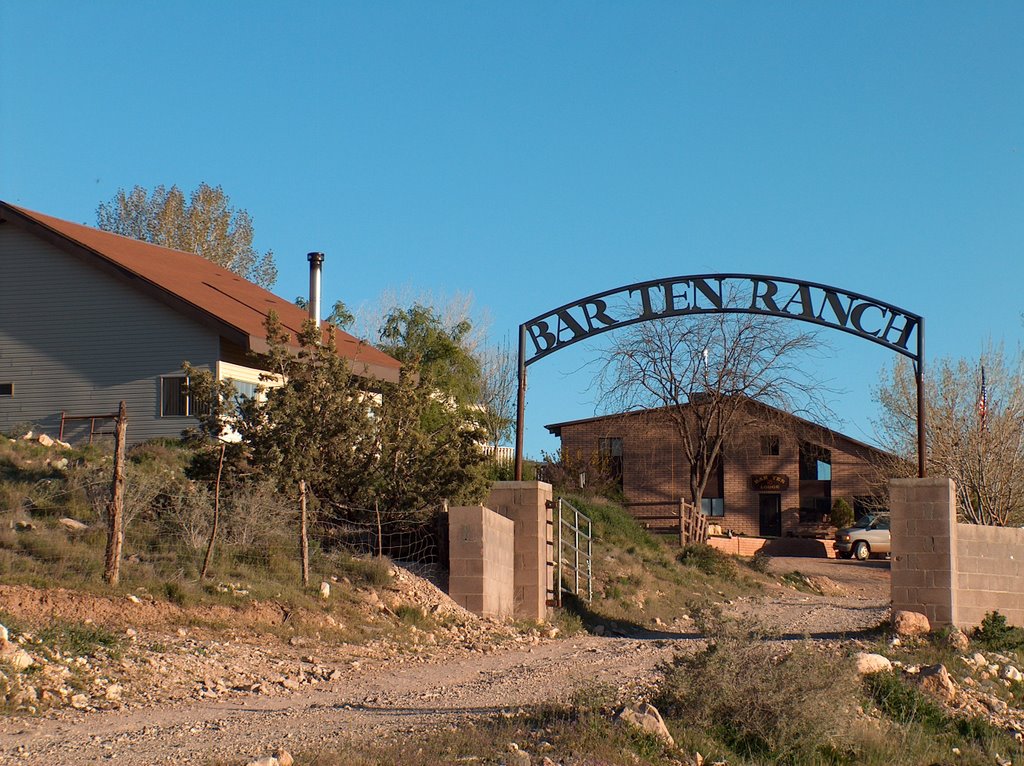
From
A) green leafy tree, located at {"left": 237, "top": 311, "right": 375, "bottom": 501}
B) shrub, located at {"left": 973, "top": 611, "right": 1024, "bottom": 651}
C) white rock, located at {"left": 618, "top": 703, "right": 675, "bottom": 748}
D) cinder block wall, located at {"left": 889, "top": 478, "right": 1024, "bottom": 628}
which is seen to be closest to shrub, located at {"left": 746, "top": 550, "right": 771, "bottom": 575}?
cinder block wall, located at {"left": 889, "top": 478, "right": 1024, "bottom": 628}

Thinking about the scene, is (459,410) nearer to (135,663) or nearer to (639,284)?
(639,284)

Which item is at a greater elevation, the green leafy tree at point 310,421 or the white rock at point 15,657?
the green leafy tree at point 310,421

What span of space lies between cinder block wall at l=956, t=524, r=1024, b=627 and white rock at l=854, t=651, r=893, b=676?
12.7 ft

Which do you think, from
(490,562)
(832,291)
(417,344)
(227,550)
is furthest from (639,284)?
(417,344)

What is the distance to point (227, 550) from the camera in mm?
15359

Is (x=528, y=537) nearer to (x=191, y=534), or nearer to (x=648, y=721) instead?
(x=191, y=534)

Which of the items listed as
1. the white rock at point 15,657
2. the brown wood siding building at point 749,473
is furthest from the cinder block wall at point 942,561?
the brown wood siding building at point 749,473

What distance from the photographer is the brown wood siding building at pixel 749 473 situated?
164 feet

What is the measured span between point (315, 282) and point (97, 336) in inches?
216

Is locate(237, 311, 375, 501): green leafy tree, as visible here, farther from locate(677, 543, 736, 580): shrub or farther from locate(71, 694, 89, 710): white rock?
locate(677, 543, 736, 580): shrub

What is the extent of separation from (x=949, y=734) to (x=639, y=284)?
8.63m

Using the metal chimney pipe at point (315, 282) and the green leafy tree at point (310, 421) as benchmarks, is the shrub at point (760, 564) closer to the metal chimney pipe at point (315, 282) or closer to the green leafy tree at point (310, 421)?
the metal chimney pipe at point (315, 282)

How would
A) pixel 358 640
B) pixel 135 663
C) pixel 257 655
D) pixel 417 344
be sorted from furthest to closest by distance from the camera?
pixel 417 344 < pixel 358 640 < pixel 257 655 < pixel 135 663

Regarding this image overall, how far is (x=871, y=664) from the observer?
1304 cm
